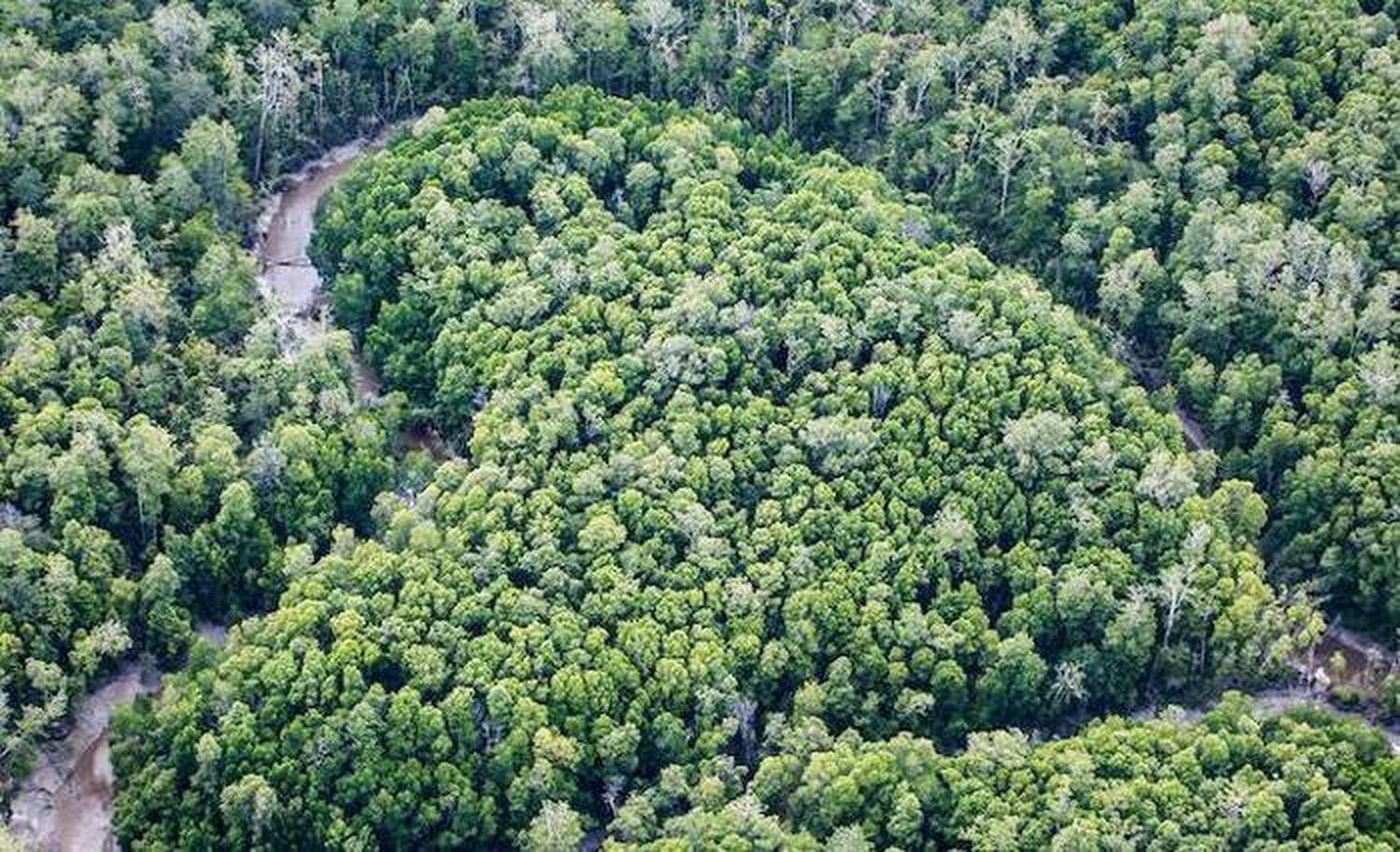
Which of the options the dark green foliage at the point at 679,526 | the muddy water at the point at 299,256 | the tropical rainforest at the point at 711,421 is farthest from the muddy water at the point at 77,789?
the muddy water at the point at 299,256

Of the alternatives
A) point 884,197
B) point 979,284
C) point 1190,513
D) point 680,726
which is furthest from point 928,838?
point 884,197

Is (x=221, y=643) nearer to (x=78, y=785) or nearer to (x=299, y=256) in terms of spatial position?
(x=78, y=785)

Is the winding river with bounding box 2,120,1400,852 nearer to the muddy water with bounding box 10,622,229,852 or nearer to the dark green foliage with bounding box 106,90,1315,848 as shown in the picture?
the muddy water with bounding box 10,622,229,852

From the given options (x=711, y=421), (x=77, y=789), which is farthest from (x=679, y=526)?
(x=77, y=789)

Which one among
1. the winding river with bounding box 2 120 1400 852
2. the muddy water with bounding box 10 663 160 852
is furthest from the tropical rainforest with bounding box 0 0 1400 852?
the muddy water with bounding box 10 663 160 852

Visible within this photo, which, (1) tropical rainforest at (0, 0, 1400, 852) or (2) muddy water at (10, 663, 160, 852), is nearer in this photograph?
(1) tropical rainforest at (0, 0, 1400, 852)

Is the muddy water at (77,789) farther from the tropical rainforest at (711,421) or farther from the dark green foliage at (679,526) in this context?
the dark green foliage at (679,526)
